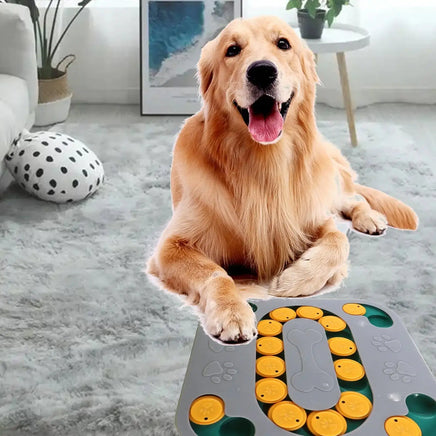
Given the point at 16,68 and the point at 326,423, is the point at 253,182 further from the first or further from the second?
the point at 16,68

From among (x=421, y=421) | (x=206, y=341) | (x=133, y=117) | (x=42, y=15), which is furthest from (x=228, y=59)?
(x=42, y=15)

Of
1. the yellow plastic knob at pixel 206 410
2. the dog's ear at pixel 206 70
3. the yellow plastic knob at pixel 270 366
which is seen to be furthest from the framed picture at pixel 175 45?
the yellow plastic knob at pixel 206 410

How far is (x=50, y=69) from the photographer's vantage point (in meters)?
3.03

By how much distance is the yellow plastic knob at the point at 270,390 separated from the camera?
1211mm

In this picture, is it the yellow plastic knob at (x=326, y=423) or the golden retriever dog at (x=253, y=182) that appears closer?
the yellow plastic knob at (x=326, y=423)

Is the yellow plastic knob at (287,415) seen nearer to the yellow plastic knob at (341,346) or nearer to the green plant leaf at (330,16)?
the yellow plastic knob at (341,346)

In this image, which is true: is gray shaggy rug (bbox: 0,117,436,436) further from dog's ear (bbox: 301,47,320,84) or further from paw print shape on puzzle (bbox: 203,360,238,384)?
dog's ear (bbox: 301,47,320,84)

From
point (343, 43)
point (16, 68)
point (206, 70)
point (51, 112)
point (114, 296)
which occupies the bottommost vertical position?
point (51, 112)

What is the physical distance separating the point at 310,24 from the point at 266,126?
3.13 ft

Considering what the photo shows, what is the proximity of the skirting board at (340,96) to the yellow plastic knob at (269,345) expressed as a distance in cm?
176

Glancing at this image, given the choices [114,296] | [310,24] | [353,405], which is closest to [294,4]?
[310,24]

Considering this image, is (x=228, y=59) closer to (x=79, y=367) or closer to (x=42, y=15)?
(x=79, y=367)

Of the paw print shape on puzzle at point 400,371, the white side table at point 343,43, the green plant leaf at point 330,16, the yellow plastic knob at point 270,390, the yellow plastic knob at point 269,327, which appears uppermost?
the green plant leaf at point 330,16

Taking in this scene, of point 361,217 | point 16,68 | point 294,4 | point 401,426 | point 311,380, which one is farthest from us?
point 294,4
